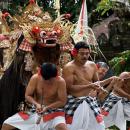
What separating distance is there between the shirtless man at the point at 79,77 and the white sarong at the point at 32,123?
413 mm

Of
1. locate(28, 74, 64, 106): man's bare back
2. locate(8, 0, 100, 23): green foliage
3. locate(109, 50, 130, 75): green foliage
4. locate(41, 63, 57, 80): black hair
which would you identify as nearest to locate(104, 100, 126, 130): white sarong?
locate(28, 74, 64, 106): man's bare back

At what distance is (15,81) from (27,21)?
942mm

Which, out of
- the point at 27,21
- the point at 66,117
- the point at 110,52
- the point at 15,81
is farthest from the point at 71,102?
the point at 110,52

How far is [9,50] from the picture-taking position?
810 cm

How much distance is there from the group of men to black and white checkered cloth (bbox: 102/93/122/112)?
843 mm

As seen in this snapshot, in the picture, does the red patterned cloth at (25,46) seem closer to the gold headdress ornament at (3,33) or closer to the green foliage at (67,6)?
the gold headdress ornament at (3,33)

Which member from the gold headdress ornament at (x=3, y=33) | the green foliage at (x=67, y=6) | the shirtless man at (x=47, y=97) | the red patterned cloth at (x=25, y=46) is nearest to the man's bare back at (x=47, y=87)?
the shirtless man at (x=47, y=97)

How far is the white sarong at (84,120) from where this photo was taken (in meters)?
6.82

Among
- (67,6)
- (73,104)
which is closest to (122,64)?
(73,104)

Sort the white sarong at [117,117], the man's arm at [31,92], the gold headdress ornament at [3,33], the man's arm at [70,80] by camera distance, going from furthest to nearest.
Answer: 1. the gold headdress ornament at [3,33]
2. the white sarong at [117,117]
3. the man's arm at [70,80]
4. the man's arm at [31,92]

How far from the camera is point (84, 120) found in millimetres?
6848

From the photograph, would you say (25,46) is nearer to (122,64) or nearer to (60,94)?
(60,94)

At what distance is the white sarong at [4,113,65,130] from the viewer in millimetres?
6477

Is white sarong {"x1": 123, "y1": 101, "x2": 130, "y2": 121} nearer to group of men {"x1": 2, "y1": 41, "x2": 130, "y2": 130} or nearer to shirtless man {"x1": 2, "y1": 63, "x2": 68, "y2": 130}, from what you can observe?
group of men {"x1": 2, "y1": 41, "x2": 130, "y2": 130}
